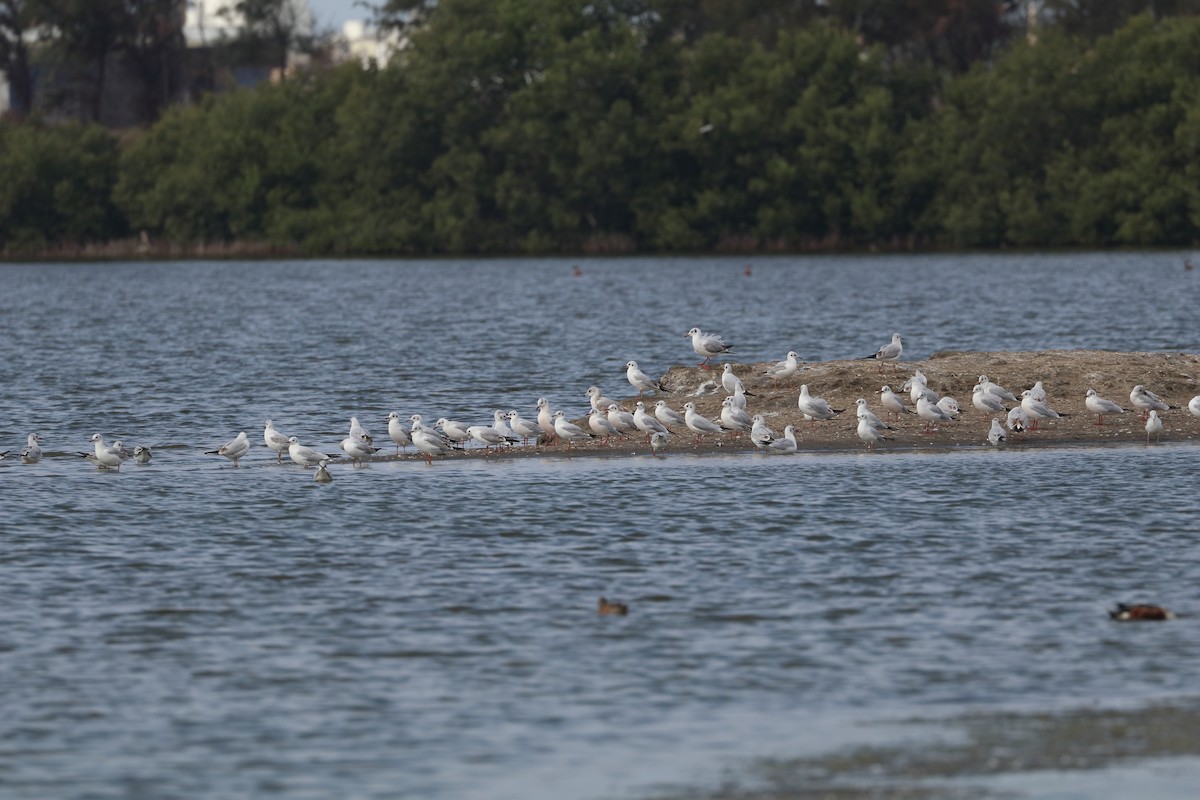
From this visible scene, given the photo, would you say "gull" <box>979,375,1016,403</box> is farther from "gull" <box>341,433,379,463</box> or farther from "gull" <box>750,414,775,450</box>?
"gull" <box>341,433,379,463</box>

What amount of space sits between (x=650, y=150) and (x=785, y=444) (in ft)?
301

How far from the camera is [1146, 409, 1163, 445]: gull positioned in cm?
2830

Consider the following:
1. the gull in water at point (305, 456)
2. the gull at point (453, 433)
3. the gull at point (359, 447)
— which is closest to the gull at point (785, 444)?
the gull at point (453, 433)

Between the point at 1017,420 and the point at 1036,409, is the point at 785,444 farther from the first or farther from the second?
the point at 1036,409

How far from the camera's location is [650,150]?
118312 mm

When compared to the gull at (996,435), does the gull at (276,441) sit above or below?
below

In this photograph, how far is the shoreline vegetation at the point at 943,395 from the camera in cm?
2886

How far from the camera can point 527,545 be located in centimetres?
2184

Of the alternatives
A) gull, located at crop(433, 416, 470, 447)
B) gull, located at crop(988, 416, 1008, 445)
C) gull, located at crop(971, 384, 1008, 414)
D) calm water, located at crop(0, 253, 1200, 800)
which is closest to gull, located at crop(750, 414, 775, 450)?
calm water, located at crop(0, 253, 1200, 800)

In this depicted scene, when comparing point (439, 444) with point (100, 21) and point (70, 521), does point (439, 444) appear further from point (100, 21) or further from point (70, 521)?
point (100, 21)

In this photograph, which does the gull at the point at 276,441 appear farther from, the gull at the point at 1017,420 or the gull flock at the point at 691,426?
the gull at the point at 1017,420

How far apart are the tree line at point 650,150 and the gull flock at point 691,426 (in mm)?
79798

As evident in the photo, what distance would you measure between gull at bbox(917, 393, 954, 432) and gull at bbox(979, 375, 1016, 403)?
2.93 ft

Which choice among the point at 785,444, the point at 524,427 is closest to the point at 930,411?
the point at 785,444
